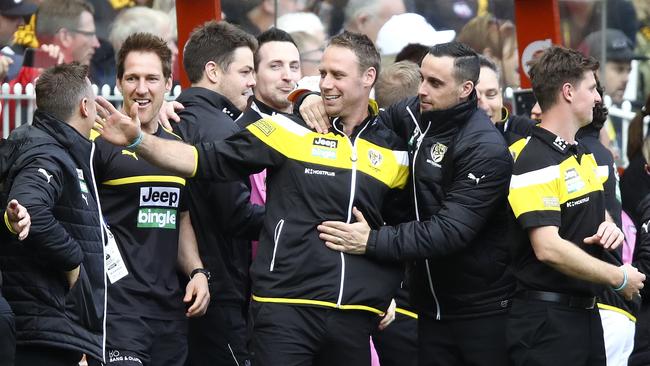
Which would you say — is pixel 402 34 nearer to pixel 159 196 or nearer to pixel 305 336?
pixel 159 196

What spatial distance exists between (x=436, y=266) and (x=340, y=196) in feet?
2.55

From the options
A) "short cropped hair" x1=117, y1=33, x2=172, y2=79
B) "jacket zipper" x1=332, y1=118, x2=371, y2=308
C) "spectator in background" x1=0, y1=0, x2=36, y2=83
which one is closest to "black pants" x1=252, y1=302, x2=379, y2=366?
"jacket zipper" x1=332, y1=118, x2=371, y2=308

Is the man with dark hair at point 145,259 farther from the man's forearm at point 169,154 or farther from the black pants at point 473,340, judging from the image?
the black pants at point 473,340

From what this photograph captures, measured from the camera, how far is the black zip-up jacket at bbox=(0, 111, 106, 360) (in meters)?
6.15

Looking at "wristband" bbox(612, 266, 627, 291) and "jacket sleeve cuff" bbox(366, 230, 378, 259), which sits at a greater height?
"jacket sleeve cuff" bbox(366, 230, 378, 259)

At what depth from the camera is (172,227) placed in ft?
23.4

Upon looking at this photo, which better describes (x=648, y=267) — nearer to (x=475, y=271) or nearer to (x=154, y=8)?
(x=475, y=271)

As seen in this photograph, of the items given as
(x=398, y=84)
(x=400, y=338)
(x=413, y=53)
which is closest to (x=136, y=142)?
(x=400, y=338)

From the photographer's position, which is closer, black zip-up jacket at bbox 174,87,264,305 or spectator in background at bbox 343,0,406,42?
black zip-up jacket at bbox 174,87,264,305

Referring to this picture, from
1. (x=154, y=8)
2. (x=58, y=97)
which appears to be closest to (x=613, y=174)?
(x=58, y=97)

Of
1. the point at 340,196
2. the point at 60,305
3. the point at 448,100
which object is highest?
the point at 448,100

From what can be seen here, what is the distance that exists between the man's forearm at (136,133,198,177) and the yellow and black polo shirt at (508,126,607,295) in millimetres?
1654

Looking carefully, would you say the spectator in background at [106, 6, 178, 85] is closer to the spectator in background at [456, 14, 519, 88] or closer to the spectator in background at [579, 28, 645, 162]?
the spectator in background at [456, 14, 519, 88]

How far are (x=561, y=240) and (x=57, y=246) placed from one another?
246 cm
